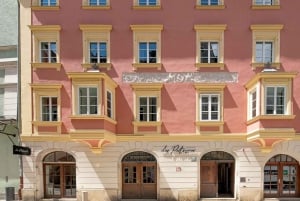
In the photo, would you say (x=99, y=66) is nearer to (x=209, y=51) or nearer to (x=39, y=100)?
(x=39, y=100)

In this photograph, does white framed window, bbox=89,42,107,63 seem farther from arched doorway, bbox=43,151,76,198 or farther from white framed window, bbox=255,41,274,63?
white framed window, bbox=255,41,274,63

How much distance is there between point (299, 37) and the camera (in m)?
14.9

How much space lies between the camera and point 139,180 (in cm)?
1533

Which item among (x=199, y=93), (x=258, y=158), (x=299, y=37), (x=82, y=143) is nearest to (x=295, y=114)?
(x=258, y=158)

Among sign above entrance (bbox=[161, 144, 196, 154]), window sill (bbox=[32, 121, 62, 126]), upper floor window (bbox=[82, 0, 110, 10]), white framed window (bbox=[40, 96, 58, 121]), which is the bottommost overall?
sign above entrance (bbox=[161, 144, 196, 154])

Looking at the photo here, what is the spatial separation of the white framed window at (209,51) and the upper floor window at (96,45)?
16.6 feet

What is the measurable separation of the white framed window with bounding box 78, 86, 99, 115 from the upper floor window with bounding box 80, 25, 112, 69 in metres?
1.79

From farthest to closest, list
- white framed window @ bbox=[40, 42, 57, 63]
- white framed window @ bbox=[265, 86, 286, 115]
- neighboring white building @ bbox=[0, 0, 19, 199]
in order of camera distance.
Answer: neighboring white building @ bbox=[0, 0, 19, 199] → white framed window @ bbox=[40, 42, 57, 63] → white framed window @ bbox=[265, 86, 286, 115]

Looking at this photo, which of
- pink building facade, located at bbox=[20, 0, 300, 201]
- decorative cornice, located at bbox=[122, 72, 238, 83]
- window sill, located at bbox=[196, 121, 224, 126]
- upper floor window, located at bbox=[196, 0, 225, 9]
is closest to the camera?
window sill, located at bbox=[196, 121, 224, 126]

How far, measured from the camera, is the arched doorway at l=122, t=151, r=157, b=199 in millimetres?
15242

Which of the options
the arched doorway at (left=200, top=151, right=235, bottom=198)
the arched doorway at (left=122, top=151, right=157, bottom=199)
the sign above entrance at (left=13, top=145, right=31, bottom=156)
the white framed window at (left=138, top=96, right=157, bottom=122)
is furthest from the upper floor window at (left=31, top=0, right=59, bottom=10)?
the arched doorway at (left=200, top=151, right=235, bottom=198)

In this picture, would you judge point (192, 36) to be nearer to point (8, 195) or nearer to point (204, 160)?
point (204, 160)

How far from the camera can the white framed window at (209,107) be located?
14898 millimetres

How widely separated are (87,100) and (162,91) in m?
3.97
